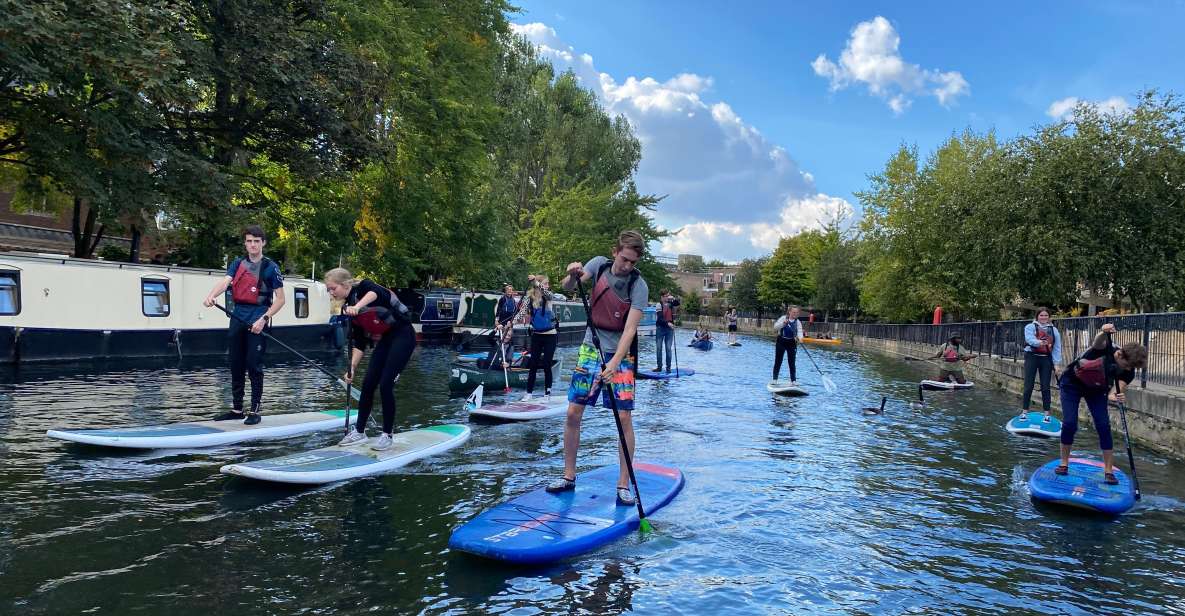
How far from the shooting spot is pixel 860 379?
2416cm

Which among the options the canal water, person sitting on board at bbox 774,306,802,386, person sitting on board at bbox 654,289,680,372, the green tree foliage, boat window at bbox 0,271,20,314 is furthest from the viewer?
the green tree foliage

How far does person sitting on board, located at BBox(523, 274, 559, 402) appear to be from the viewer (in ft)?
43.0

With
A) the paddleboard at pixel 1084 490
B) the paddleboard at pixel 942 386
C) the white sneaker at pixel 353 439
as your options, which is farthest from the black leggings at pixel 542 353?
the paddleboard at pixel 942 386

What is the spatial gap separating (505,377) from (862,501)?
8.09 m

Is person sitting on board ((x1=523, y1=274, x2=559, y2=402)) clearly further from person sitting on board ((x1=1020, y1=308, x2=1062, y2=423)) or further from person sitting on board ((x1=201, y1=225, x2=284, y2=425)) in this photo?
person sitting on board ((x1=1020, y1=308, x2=1062, y2=423))

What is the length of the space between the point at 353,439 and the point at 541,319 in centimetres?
539

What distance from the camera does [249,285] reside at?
891 cm

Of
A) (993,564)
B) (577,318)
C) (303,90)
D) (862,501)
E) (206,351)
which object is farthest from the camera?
(577,318)

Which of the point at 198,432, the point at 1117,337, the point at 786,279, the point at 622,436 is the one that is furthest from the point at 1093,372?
the point at 786,279

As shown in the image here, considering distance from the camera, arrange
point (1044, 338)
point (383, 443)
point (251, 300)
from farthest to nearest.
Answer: point (1044, 338)
point (251, 300)
point (383, 443)

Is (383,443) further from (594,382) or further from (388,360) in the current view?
(594,382)

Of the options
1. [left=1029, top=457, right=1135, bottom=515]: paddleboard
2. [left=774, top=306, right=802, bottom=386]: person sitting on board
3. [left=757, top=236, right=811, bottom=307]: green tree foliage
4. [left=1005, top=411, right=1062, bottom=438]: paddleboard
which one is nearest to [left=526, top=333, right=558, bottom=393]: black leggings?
[left=774, top=306, right=802, bottom=386]: person sitting on board

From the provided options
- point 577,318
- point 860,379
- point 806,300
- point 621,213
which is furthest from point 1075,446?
point 806,300

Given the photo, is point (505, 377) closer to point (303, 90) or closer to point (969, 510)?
point (969, 510)
